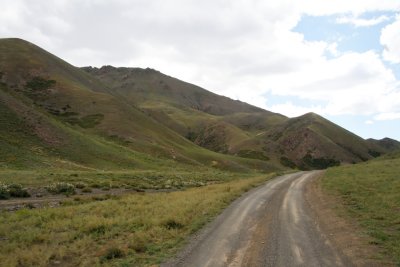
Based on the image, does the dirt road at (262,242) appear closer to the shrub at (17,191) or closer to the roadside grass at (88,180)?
the shrub at (17,191)

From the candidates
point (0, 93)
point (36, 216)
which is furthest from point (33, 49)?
point (36, 216)

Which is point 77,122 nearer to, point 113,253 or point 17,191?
point 17,191

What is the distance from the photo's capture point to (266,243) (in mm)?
15945

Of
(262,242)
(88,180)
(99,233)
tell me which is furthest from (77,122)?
(262,242)

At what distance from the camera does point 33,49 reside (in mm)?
137000

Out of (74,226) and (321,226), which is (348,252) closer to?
(321,226)

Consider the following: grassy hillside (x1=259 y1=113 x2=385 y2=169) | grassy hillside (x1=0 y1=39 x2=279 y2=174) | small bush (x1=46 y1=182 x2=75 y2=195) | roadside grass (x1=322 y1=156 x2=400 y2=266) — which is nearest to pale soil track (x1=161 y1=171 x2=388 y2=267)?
roadside grass (x1=322 y1=156 x2=400 y2=266)

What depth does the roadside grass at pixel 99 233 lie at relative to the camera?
14.0 meters

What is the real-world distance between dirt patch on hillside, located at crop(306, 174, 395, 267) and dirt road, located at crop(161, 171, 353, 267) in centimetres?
41

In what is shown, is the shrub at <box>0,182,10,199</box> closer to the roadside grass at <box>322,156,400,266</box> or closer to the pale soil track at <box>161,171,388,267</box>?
the pale soil track at <box>161,171,388,267</box>

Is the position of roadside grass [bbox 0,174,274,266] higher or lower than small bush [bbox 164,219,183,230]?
lower

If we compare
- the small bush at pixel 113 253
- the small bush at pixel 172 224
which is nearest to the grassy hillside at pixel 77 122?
the small bush at pixel 172 224

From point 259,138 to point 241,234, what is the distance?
18271 centimetres

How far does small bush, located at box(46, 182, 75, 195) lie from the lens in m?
33.0
